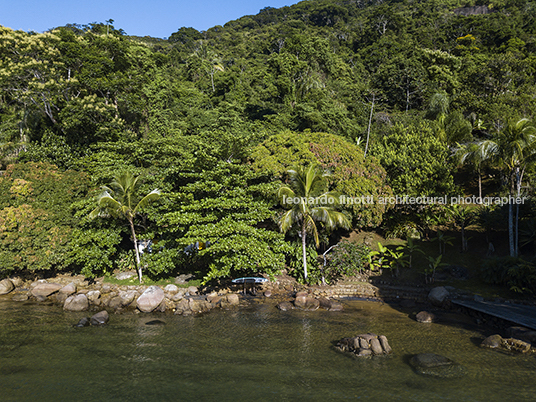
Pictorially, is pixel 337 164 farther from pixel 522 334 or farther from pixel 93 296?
pixel 93 296

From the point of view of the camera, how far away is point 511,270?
17.4 m

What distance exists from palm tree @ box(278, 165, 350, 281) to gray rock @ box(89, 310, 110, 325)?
10.3 m

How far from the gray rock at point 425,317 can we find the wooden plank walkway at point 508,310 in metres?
2.04

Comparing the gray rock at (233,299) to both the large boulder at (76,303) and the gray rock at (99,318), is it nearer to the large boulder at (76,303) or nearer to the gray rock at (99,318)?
the gray rock at (99,318)

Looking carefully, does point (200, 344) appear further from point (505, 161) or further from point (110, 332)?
point (505, 161)

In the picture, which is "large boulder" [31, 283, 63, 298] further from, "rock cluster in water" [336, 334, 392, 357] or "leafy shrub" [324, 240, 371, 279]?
"rock cluster in water" [336, 334, 392, 357]

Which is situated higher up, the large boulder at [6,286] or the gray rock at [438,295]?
the large boulder at [6,286]

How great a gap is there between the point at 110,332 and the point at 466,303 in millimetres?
17478

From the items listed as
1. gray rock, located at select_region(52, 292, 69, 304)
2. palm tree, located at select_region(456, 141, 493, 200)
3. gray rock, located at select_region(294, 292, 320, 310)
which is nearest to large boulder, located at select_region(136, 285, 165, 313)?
gray rock, located at select_region(52, 292, 69, 304)

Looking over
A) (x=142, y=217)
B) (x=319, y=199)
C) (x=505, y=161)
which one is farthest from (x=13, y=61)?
(x=505, y=161)

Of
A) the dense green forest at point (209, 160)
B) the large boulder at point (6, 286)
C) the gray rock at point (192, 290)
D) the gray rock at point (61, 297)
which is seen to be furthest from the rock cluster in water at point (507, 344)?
the large boulder at point (6, 286)

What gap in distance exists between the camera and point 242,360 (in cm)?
1274

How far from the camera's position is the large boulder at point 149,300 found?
18.6 m

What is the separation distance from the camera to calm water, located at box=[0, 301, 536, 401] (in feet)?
34.7
